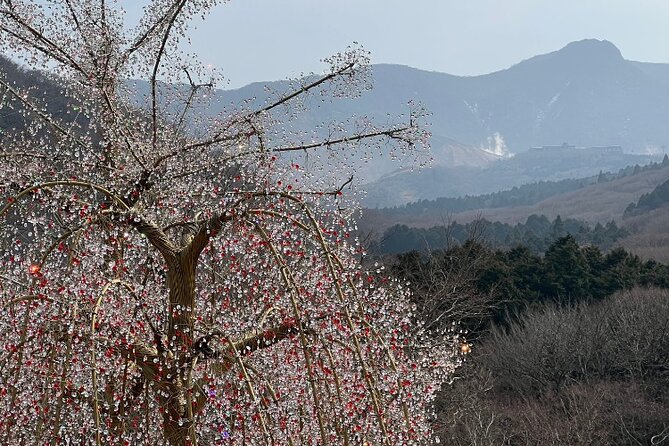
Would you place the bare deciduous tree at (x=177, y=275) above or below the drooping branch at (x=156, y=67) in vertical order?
below

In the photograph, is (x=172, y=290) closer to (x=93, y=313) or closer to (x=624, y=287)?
(x=93, y=313)

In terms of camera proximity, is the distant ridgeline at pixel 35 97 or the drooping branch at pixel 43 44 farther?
the distant ridgeline at pixel 35 97

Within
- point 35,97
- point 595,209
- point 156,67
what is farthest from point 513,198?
point 156,67

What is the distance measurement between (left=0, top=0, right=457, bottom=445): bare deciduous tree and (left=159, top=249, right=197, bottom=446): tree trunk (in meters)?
0.01

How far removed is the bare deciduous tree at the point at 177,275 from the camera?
3180 mm

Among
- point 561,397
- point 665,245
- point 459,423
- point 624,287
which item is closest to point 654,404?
point 561,397

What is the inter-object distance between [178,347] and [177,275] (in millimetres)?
422

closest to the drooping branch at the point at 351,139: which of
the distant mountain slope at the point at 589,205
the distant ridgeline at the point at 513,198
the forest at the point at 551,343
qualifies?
the forest at the point at 551,343

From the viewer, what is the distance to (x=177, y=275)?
357 centimetres

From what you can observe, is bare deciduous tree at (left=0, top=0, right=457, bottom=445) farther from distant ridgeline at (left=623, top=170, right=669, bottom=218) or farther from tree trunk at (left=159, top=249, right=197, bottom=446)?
distant ridgeline at (left=623, top=170, right=669, bottom=218)

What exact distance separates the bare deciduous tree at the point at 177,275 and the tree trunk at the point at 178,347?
0.01m

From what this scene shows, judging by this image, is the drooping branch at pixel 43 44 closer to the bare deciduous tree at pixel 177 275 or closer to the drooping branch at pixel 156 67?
the bare deciduous tree at pixel 177 275

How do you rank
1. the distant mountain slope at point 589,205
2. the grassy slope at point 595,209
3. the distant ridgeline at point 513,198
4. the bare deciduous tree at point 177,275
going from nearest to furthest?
the bare deciduous tree at point 177,275 → the grassy slope at point 595,209 → the distant mountain slope at point 589,205 → the distant ridgeline at point 513,198

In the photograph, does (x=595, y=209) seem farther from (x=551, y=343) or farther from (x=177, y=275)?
(x=177, y=275)
